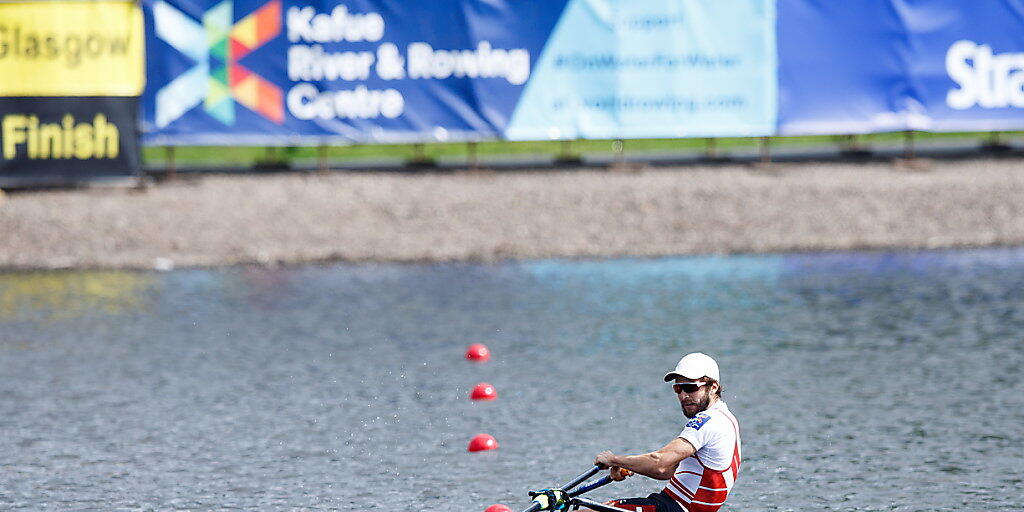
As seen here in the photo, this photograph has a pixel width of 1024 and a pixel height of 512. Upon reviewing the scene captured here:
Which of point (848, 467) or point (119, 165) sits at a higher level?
point (119, 165)

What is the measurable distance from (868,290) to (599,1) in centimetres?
839

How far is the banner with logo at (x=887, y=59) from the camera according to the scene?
2870cm

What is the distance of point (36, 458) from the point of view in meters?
13.9

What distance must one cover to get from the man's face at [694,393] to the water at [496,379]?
2.26m

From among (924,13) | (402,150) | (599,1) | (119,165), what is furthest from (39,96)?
(924,13)

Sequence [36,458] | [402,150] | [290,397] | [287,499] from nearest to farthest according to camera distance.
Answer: [287,499] → [36,458] → [290,397] → [402,150]

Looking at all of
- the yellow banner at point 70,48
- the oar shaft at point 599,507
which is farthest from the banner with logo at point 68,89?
the oar shaft at point 599,507

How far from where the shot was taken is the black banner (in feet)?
90.1

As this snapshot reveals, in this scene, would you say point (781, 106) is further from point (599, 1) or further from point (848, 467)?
point (848, 467)

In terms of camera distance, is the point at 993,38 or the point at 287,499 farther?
the point at 993,38

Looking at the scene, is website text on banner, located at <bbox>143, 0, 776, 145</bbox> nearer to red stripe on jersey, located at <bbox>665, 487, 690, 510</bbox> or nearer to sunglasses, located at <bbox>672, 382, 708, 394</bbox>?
red stripe on jersey, located at <bbox>665, 487, 690, 510</bbox>

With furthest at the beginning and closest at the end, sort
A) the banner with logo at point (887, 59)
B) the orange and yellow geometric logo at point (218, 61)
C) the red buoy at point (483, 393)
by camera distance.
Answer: the banner with logo at point (887, 59) → the orange and yellow geometric logo at point (218, 61) → the red buoy at point (483, 393)

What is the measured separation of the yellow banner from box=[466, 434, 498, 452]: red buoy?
619 inches

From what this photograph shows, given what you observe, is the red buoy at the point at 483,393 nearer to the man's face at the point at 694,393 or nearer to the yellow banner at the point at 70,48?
the man's face at the point at 694,393
